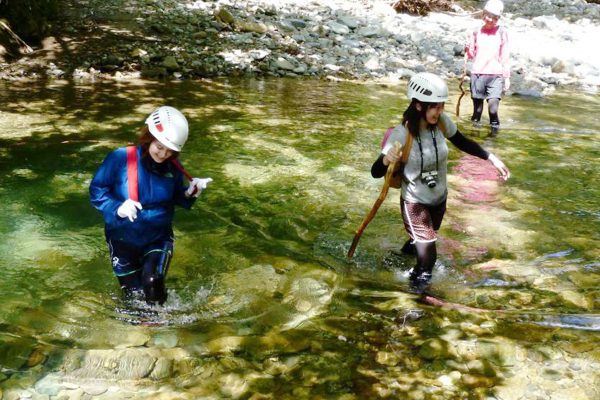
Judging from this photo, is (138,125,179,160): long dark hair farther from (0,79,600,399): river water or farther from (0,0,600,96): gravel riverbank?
(0,0,600,96): gravel riverbank

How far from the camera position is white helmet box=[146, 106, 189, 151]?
12.2ft

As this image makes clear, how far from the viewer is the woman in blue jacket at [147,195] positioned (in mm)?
3783

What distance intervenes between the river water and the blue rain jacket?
2.44ft

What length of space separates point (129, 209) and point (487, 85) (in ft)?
25.7

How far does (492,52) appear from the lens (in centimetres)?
959

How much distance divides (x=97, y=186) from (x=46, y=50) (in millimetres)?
11880

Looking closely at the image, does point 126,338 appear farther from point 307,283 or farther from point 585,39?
point 585,39

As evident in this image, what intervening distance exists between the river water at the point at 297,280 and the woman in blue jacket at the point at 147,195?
48 cm

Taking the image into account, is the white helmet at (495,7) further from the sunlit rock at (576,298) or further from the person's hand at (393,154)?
the person's hand at (393,154)

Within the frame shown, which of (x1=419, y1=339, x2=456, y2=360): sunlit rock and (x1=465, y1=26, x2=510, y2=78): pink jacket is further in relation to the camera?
(x1=465, y1=26, x2=510, y2=78): pink jacket

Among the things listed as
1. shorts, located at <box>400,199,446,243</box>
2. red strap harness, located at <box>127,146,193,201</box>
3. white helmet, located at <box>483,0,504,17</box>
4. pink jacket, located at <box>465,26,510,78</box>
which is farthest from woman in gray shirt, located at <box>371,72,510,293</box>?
pink jacket, located at <box>465,26,510,78</box>

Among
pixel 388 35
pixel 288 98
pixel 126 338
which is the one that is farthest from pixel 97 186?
pixel 388 35

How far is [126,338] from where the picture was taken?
4141mm

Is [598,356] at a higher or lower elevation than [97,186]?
lower
